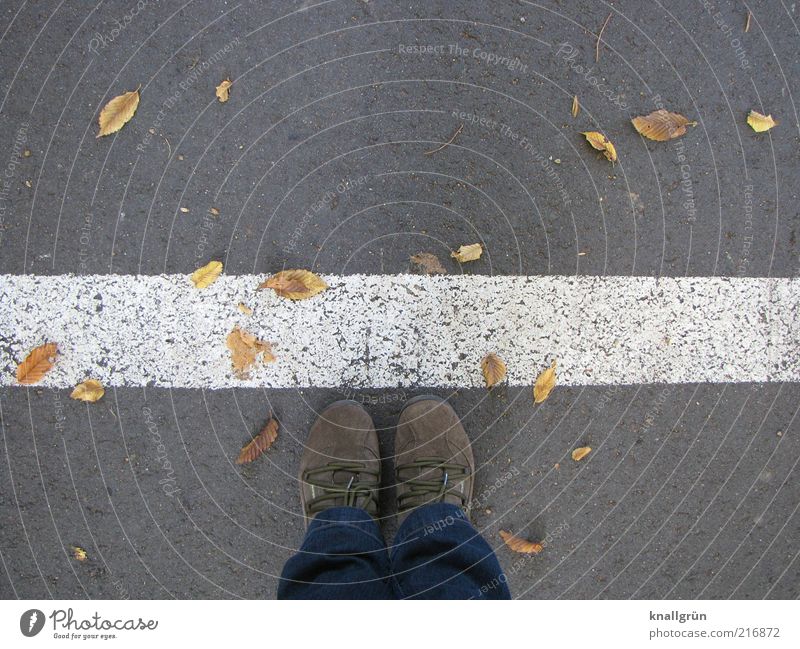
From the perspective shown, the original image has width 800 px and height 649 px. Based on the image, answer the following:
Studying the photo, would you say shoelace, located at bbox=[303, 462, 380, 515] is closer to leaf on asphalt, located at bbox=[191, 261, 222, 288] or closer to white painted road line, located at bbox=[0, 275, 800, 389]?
white painted road line, located at bbox=[0, 275, 800, 389]

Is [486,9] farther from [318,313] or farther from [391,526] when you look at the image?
[391,526]

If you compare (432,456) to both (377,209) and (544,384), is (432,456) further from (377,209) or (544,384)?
(377,209)

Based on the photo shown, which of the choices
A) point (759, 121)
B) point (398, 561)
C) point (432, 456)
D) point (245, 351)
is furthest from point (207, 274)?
point (759, 121)

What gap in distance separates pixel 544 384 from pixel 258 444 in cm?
118

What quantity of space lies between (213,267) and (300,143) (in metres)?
0.60

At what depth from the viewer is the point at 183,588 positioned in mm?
2135

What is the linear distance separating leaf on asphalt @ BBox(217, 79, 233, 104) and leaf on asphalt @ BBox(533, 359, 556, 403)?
5.51 feet

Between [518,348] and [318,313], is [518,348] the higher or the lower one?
the lower one

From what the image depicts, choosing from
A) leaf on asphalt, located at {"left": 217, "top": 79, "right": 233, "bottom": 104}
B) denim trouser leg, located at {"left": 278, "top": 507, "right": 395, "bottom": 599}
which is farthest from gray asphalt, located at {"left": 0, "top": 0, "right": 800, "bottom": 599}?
denim trouser leg, located at {"left": 278, "top": 507, "right": 395, "bottom": 599}

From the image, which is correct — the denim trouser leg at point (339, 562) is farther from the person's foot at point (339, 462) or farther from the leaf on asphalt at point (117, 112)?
the leaf on asphalt at point (117, 112)

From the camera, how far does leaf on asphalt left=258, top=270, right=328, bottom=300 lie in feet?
6.80

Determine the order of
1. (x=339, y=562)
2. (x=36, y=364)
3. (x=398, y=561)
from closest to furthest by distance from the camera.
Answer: (x=339, y=562) → (x=398, y=561) → (x=36, y=364)

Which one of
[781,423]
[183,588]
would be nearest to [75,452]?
[183,588]

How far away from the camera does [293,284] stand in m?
2.07
